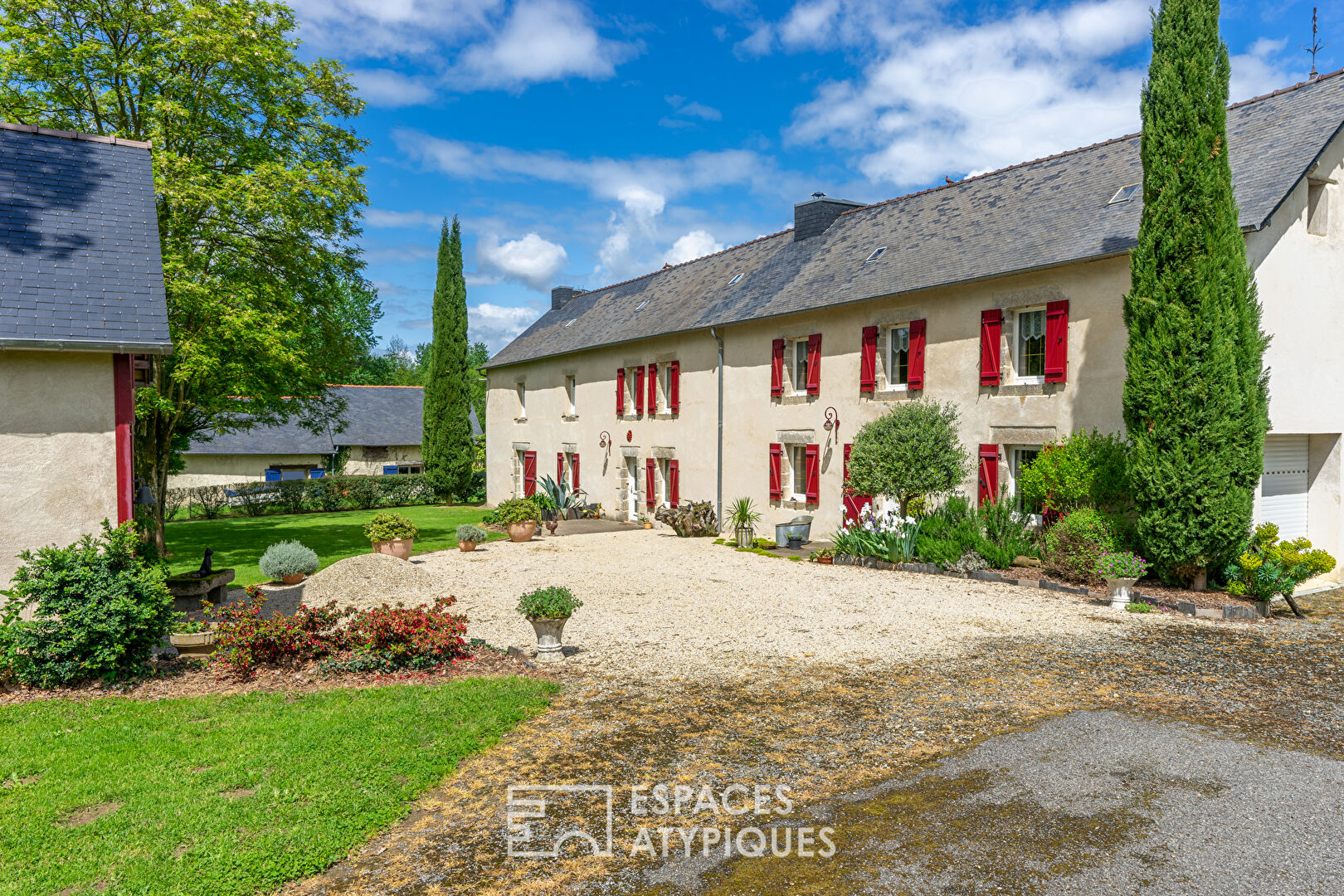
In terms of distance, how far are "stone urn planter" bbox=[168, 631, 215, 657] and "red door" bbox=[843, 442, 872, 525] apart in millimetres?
11581

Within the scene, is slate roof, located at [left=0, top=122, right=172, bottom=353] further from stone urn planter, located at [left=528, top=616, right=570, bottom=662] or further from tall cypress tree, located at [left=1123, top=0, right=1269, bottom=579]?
tall cypress tree, located at [left=1123, top=0, right=1269, bottom=579]

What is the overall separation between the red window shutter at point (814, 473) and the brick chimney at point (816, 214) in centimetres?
655

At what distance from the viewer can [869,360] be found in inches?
656

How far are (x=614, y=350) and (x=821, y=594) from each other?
14341mm

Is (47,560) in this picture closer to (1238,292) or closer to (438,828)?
(438,828)

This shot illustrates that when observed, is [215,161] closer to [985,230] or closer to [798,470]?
[798,470]

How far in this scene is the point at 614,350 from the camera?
24797 mm

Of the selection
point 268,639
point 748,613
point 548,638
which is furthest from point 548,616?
point 748,613

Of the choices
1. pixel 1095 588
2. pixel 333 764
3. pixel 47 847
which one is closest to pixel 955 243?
pixel 1095 588

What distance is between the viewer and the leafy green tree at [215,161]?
15133mm

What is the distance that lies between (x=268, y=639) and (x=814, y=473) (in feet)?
41.3

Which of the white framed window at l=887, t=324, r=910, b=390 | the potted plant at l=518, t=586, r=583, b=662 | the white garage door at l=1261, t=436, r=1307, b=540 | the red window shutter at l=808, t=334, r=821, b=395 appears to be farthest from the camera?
the red window shutter at l=808, t=334, r=821, b=395

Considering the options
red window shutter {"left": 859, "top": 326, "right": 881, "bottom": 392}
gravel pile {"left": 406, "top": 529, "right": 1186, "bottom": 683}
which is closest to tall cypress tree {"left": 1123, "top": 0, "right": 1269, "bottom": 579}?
gravel pile {"left": 406, "top": 529, "right": 1186, "bottom": 683}

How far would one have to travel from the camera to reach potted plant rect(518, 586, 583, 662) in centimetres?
830
